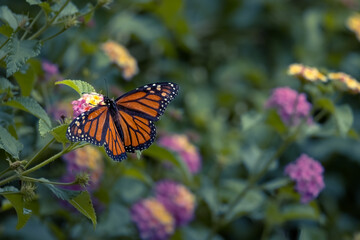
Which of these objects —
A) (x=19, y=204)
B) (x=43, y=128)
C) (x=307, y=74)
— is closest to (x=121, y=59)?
(x=307, y=74)

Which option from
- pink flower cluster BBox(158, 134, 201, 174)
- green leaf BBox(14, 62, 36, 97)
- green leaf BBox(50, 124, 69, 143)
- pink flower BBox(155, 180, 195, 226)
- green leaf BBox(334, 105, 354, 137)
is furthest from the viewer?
pink flower cluster BBox(158, 134, 201, 174)

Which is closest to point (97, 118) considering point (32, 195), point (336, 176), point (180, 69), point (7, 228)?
point (32, 195)

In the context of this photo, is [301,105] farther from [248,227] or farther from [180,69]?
[180,69]

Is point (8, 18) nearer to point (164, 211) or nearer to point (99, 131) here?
point (99, 131)

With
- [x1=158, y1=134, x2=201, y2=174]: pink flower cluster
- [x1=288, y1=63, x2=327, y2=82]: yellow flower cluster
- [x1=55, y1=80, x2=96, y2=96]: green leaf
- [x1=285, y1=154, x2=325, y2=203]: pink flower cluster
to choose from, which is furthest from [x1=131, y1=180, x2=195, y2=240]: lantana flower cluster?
[x1=55, y1=80, x2=96, y2=96]: green leaf

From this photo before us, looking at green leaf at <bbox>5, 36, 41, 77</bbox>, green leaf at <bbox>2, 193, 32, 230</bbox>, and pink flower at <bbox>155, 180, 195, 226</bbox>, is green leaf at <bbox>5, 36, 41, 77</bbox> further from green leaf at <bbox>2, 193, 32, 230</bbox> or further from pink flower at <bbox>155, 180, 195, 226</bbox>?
pink flower at <bbox>155, 180, 195, 226</bbox>

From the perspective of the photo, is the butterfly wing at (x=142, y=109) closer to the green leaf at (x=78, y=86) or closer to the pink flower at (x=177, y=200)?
the green leaf at (x=78, y=86)
